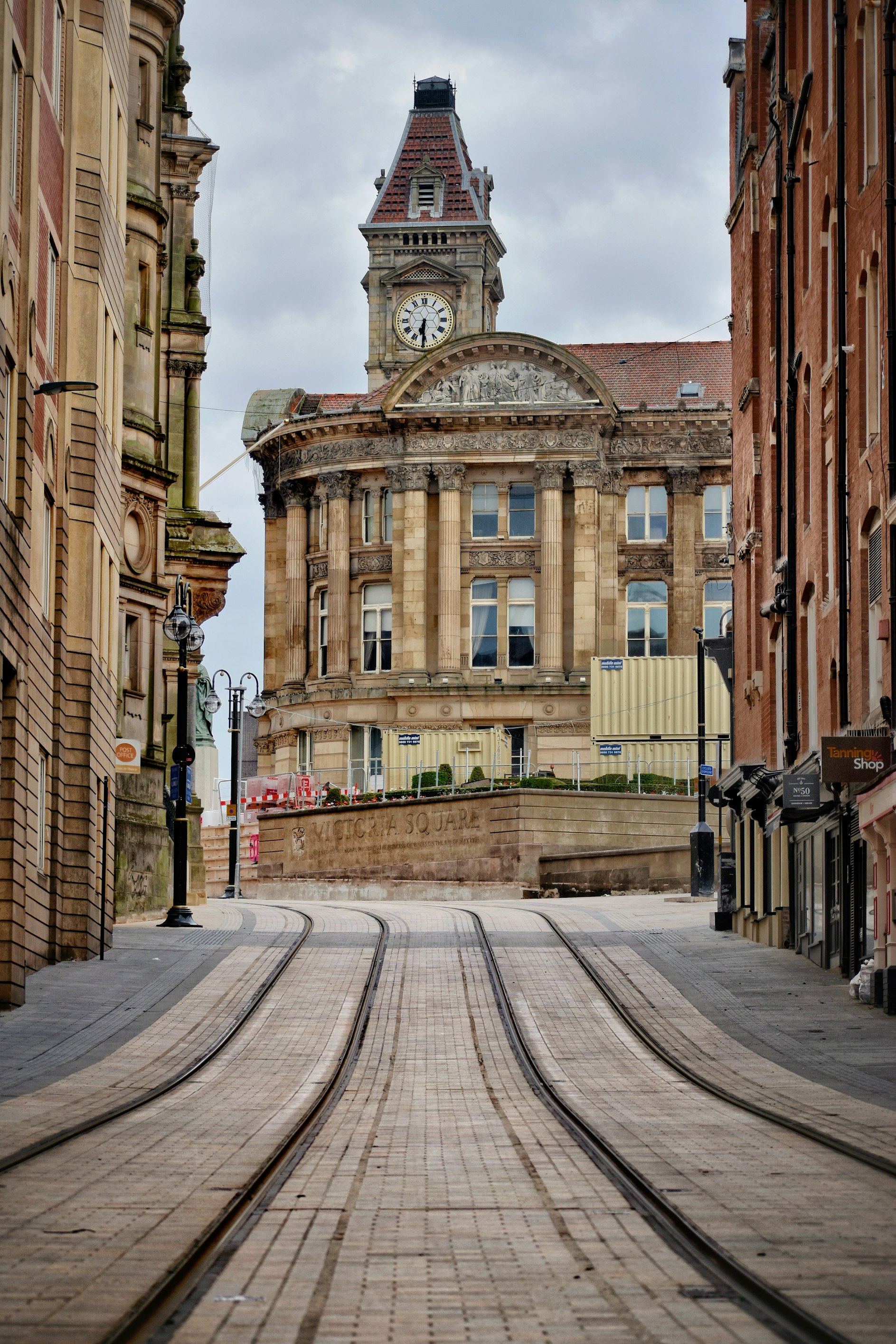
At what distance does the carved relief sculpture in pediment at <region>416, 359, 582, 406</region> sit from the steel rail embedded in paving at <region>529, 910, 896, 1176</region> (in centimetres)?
4443

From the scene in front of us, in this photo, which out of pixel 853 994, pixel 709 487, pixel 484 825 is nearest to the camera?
pixel 853 994

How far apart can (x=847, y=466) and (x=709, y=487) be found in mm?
44621

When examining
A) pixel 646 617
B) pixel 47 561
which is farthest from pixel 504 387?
pixel 47 561

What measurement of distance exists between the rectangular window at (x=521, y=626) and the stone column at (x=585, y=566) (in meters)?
1.67

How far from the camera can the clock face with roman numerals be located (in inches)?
4028

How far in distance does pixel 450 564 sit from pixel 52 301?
44675 mm

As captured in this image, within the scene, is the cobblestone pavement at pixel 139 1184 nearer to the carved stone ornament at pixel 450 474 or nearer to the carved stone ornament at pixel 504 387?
the carved stone ornament at pixel 450 474

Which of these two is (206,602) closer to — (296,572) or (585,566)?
(585,566)

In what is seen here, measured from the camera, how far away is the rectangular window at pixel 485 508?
7512cm

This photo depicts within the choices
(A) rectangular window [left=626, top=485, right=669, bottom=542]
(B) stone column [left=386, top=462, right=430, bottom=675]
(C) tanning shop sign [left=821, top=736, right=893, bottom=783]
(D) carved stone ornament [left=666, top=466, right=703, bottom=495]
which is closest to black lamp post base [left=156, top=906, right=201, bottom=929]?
(C) tanning shop sign [left=821, top=736, right=893, bottom=783]

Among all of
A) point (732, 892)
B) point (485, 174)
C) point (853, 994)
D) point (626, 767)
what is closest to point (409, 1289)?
point (853, 994)

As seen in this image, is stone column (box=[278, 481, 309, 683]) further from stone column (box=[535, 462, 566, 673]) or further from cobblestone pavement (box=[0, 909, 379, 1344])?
cobblestone pavement (box=[0, 909, 379, 1344])

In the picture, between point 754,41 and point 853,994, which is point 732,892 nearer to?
point 853,994

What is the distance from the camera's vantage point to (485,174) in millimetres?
110375
